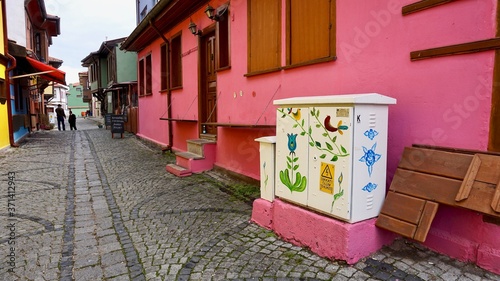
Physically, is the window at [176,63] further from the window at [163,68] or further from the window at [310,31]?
the window at [310,31]

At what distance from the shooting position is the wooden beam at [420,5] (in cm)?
303

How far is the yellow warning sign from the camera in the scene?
10.4ft

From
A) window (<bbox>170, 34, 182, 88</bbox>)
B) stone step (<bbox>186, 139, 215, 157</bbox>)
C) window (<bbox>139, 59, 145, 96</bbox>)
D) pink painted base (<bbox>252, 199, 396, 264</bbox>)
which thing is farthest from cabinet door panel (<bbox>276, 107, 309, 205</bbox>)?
window (<bbox>139, 59, 145, 96</bbox>)

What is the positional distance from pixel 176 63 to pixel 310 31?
20.4 ft

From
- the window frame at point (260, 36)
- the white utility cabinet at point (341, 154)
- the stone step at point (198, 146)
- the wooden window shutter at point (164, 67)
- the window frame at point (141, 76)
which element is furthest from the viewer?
the window frame at point (141, 76)

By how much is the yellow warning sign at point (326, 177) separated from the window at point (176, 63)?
7342 mm

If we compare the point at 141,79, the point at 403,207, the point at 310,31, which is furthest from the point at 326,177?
the point at 141,79

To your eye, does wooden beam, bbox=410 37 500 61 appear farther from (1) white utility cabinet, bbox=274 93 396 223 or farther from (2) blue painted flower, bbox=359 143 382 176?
(2) blue painted flower, bbox=359 143 382 176

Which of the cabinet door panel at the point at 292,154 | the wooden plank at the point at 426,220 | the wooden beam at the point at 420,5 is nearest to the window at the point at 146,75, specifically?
the cabinet door panel at the point at 292,154

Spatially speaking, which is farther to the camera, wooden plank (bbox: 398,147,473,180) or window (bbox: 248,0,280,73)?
window (bbox: 248,0,280,73)

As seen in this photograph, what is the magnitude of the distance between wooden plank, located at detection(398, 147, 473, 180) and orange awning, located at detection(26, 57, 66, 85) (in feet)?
41.9

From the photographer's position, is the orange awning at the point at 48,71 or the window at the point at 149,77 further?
the orange awning at the point at 48,71

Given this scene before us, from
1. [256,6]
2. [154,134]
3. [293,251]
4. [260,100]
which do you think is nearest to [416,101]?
A: [293,251]

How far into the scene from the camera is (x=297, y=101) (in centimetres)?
354
